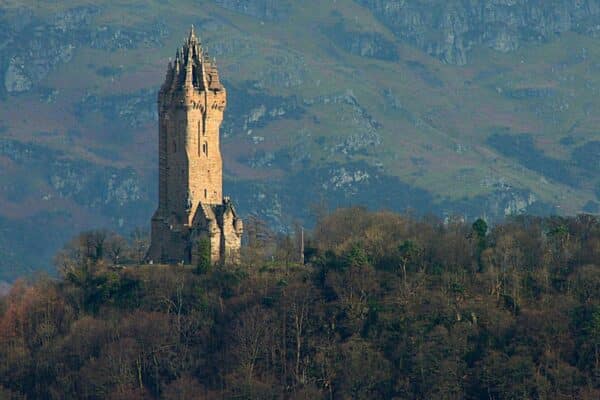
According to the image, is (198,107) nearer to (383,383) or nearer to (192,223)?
(192,223)

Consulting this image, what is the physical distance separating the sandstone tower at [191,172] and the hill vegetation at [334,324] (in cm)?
255

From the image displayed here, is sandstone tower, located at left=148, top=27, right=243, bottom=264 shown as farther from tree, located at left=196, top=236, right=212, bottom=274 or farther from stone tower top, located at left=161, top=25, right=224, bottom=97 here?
tree, located at left=196, top=236, right=212, bottom=274

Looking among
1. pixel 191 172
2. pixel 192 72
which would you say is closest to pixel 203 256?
pixel 191 172

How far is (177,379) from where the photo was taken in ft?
472

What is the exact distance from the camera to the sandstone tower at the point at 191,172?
15525 centimetres

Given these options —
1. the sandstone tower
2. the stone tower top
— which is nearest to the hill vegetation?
the sandstone tower

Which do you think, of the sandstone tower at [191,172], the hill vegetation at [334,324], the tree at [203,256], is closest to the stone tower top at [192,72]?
the sandstone tower at [191,172]

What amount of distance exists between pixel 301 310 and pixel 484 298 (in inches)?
395

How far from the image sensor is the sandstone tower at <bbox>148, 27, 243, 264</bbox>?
155 metres

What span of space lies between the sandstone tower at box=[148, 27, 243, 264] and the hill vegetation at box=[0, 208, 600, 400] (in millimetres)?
2547

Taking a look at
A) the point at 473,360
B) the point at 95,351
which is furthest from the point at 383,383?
the point at 95,351

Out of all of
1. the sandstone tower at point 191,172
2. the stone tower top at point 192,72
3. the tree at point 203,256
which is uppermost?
the stone tower top at point 192,72

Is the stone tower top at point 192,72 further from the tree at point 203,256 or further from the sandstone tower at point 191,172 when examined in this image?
the tree at point 203,256

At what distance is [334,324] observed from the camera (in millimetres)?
145875
